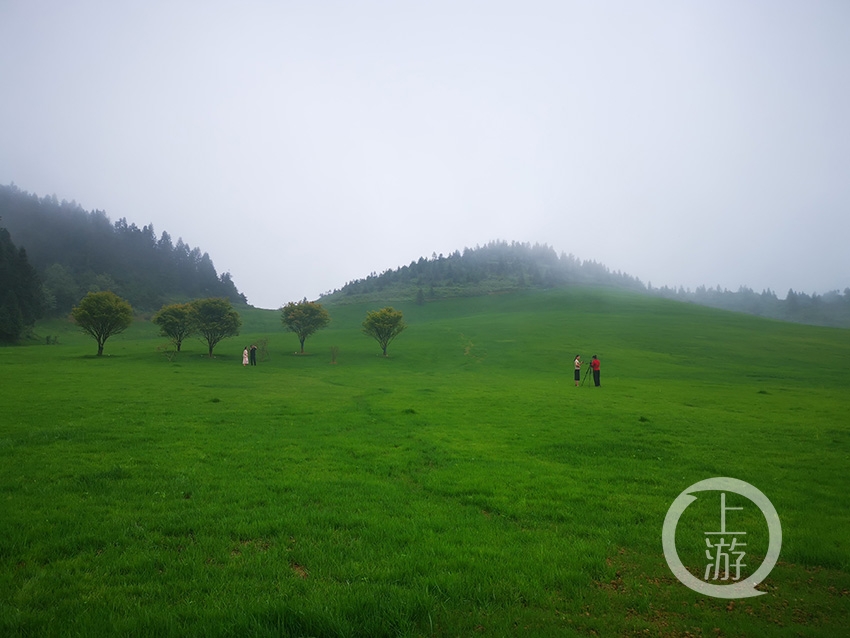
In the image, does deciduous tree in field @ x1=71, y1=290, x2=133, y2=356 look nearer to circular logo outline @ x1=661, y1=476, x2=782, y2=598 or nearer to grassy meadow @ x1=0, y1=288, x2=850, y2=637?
grassy meadow @ x1=0, y1=288, x2=850, y2=637

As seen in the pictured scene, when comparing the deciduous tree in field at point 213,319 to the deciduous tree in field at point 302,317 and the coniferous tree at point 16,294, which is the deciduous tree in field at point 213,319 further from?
the coniferous tree at point 16,294

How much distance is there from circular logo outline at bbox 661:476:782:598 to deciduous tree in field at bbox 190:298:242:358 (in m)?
66.2

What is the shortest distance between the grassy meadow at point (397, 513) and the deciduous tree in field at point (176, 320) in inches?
1473

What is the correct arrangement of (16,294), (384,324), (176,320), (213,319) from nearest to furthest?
(176,320), (213,319), (384,324), (16,294)

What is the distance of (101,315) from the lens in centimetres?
5756

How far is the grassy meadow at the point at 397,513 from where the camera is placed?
5.49m

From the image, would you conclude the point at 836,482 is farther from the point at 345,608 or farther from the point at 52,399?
the point at 52,399

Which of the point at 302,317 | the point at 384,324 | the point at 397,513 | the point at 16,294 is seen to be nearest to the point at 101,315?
the point at 302,317

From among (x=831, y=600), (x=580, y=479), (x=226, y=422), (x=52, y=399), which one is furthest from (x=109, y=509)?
(x=52, y=399)

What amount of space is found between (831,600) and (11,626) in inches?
460

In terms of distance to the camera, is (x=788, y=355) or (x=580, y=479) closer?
(x=580, y=479)

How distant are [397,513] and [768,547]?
25.0 feet

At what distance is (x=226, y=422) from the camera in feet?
62.9

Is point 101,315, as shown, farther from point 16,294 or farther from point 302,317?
point 16,294
